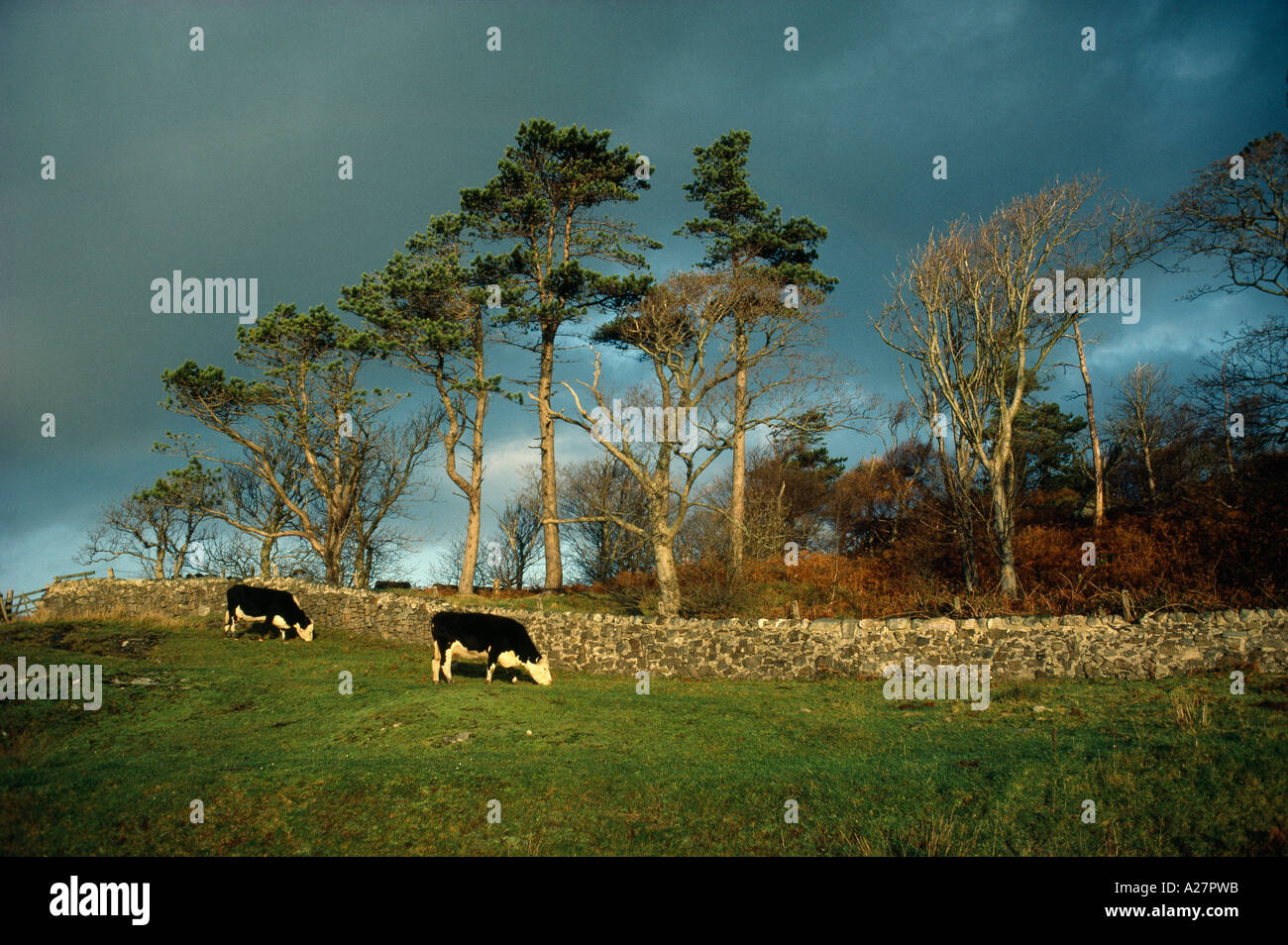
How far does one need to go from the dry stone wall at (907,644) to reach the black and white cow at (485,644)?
2.45 meters

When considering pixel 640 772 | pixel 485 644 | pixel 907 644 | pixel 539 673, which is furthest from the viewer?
pixel 907 644

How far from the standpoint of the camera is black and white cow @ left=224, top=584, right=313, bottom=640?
70.7 feet

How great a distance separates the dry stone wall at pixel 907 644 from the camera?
1475 centimetres

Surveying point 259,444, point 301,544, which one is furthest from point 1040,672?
point 301,544

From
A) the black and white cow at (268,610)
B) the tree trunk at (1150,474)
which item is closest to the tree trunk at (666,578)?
the black and white cow at (268,610)

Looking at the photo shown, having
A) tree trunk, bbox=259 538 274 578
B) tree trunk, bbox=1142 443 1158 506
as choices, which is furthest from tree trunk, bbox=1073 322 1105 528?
tree trunk, bbox=259 538 274 578

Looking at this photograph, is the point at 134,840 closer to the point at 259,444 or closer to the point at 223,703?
the point at 223,703

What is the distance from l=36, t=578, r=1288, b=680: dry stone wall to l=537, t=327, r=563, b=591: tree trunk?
6.00 metres

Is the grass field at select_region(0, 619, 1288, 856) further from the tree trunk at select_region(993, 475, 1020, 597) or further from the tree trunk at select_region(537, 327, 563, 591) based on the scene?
the tree trunk at select_region(537, 327, 563, 591)

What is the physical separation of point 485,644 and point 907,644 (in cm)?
976

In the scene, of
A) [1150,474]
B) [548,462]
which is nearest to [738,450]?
[548,462]

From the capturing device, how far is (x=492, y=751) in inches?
402

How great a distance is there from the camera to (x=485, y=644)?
16.2 metres

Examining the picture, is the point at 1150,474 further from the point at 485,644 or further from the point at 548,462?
the point at 485,644
